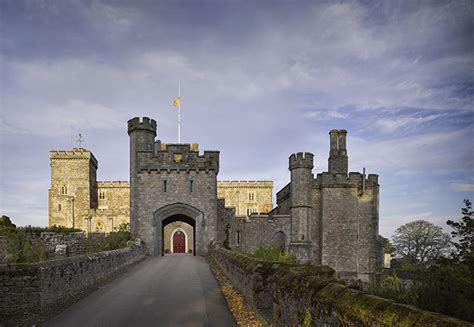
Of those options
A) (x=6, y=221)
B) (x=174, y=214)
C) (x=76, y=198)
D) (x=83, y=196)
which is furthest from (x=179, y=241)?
(x=6, y=221)

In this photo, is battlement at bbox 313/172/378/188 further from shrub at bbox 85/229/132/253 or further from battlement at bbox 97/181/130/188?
battlement at bbox 97/181/130/188

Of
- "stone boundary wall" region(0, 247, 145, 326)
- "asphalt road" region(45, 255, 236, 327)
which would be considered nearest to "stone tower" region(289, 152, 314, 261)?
"asphalt road" region(45, 255, 236, 327)

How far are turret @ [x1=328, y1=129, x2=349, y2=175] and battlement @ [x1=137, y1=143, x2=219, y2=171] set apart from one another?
1262cm

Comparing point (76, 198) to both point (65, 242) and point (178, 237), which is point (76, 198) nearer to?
point (178, 237)

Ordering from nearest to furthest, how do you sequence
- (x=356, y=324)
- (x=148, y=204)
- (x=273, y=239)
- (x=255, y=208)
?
(x=356, y=324)
(x=148, y=204)
(x=273, y=239)
(x=255, y=208)

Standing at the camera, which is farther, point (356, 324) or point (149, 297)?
point (149, 297)

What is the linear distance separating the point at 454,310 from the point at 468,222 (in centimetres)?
1741

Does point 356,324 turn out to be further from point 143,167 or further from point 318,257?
point 318,257

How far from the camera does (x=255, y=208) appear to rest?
53.9 meters

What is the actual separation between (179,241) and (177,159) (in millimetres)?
21260

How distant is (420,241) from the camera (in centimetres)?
4428

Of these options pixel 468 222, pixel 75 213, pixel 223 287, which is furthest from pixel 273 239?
pixel 75 213

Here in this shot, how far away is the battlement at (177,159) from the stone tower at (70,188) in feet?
88.9

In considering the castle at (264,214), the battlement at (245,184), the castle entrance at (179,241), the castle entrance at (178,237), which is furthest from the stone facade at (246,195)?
the castle at (264,214)
